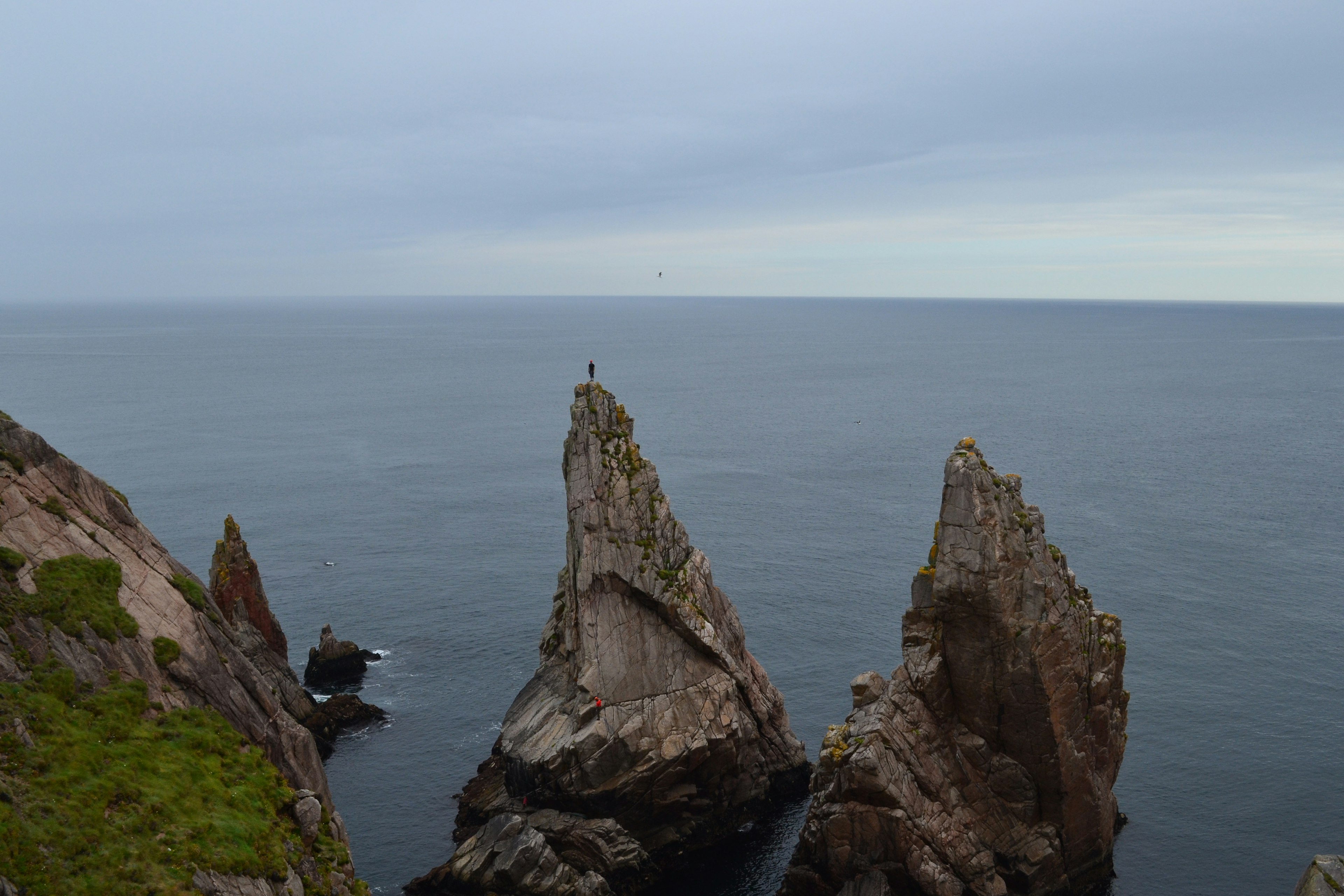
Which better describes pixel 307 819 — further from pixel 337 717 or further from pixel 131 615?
pixel 337 717

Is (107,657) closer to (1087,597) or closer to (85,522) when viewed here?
(85,522)

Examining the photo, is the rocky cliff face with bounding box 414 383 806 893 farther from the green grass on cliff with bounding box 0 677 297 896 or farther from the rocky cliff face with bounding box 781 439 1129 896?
the green grass on cliff with bounding box 0 677 297 896

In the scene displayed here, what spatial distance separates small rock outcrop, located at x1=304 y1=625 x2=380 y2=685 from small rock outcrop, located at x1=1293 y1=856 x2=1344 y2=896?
59445 mm

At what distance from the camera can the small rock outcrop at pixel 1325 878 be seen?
37.1 meters

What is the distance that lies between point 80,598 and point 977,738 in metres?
39.0

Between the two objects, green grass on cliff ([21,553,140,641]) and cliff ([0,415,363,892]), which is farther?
green grass on cliff ([21,553,140,641])

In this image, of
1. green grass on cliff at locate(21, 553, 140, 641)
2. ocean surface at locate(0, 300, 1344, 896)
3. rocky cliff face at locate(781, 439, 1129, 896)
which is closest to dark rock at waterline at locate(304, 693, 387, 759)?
ocean surface at locate(0, 300, 1344, 896)

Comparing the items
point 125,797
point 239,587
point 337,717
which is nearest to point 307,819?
point 125,797

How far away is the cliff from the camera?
1305 inches

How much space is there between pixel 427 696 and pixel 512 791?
18.1 meters

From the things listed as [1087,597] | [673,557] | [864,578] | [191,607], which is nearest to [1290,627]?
[864,578]

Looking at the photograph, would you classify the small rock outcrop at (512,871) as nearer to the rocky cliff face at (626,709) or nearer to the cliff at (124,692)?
the rocky cliff face at (626,709)

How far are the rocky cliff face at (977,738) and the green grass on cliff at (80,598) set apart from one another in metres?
31.1

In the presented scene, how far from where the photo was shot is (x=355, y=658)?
7731 centimetres
